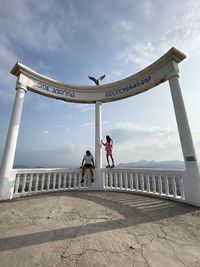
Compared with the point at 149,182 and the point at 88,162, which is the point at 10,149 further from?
the point at 149,182

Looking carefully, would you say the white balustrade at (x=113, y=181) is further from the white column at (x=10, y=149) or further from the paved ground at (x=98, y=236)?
the paved ground at (x=98, y=236)

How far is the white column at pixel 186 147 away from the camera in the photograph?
13.1ft

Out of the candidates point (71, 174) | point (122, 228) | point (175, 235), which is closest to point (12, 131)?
point (71, 174)

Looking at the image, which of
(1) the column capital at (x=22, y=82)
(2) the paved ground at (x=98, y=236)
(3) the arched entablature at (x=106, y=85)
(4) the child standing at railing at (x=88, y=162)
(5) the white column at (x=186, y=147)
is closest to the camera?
(2) the paved ground at (x=98, y=236)

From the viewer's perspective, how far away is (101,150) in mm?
6625

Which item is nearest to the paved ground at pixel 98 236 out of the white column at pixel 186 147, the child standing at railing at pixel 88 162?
the white column at pixel 186 147

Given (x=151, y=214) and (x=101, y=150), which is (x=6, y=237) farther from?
(x=101, y=150)

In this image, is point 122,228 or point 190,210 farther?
point 190,210

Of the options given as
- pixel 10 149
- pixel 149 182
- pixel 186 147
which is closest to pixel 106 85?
pixel 186 147

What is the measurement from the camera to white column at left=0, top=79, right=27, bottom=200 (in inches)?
181

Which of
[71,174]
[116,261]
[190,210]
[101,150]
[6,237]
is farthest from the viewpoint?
[101,150]

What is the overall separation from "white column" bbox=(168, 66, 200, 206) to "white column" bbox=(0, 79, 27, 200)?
528 cm

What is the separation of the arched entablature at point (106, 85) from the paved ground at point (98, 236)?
168 inches

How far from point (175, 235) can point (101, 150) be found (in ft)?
14.8
